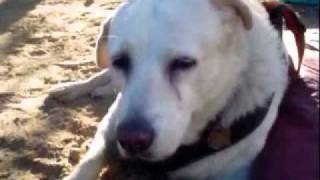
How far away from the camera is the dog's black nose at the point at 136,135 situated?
2.36 m

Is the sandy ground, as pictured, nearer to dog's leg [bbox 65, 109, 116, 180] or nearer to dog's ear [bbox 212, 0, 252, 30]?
dog's leg [bbox 65, 109, 116, 180]

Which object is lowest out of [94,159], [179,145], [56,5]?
A: [56,5]

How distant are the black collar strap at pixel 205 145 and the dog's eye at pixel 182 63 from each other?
0.33m

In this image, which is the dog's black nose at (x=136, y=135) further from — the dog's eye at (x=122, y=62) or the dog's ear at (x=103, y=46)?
the dog's ear at (x=103, y=46)

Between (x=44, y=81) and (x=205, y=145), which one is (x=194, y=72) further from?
(x=44, y=81)

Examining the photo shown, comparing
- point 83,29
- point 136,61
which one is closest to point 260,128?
point 136,61

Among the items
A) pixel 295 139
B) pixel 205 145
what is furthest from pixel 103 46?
pixel 295 139

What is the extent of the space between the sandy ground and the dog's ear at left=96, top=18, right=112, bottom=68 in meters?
0.43

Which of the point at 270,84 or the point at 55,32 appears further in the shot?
the point at 55,32

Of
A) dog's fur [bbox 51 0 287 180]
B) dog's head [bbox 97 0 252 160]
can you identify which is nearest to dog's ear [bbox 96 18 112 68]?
dog's fur [bbox 51 0 287 180]

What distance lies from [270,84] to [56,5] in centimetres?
256

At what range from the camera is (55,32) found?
14.8 ft

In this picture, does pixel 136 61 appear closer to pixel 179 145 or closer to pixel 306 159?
pixel 179 145

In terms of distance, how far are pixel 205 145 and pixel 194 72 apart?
34cm
